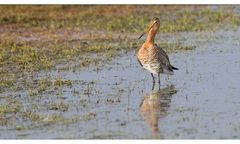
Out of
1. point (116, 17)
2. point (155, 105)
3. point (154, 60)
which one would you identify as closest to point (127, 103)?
point (155, 105)

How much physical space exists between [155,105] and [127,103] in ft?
1.35

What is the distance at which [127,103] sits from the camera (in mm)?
10430

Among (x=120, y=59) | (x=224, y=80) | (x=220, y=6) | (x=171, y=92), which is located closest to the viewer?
(x=171, y=92)

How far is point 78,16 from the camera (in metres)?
21.7

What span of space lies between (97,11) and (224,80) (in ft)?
36.1

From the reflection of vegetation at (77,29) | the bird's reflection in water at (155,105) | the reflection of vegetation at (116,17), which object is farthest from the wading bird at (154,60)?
the reflection of vegetation at (116,17)

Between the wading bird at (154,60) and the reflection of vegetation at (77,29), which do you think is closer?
the wading bird at (154,60)

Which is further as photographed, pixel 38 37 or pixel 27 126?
pixel 38 37

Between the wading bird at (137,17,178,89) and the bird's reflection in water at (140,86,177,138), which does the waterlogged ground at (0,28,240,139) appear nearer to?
the bird's reflection in water at (140,86,177,138)

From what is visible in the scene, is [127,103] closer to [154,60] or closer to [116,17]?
[154,60]

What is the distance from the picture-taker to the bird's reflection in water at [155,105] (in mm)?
9153

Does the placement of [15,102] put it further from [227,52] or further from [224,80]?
[227,52]

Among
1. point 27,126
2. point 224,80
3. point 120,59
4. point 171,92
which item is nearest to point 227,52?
point 120,59

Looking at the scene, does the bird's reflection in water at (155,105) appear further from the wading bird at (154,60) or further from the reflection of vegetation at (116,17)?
the reflection of vegetation at (116,17)
